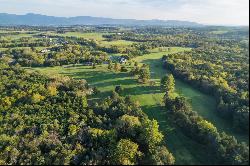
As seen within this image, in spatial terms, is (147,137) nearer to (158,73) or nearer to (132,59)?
(158,73)

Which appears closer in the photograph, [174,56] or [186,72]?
[186,72]

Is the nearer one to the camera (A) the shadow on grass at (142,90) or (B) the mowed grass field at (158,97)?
(B) the mowed grass field at (158,97)

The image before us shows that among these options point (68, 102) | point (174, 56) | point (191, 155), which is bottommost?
point (191, 155)

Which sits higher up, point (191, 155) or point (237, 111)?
point (237, 111)

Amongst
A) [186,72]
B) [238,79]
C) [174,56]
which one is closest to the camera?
[238,79]

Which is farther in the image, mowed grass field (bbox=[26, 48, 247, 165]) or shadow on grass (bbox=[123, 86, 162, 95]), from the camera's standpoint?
shadow on grass (bbox=[123, 86, 162, 95])

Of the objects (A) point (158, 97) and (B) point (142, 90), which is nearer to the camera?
(A) point (158, 97)

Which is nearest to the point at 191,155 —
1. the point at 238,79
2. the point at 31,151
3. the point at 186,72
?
the point at 31,151

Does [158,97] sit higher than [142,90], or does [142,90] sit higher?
[142,90]
